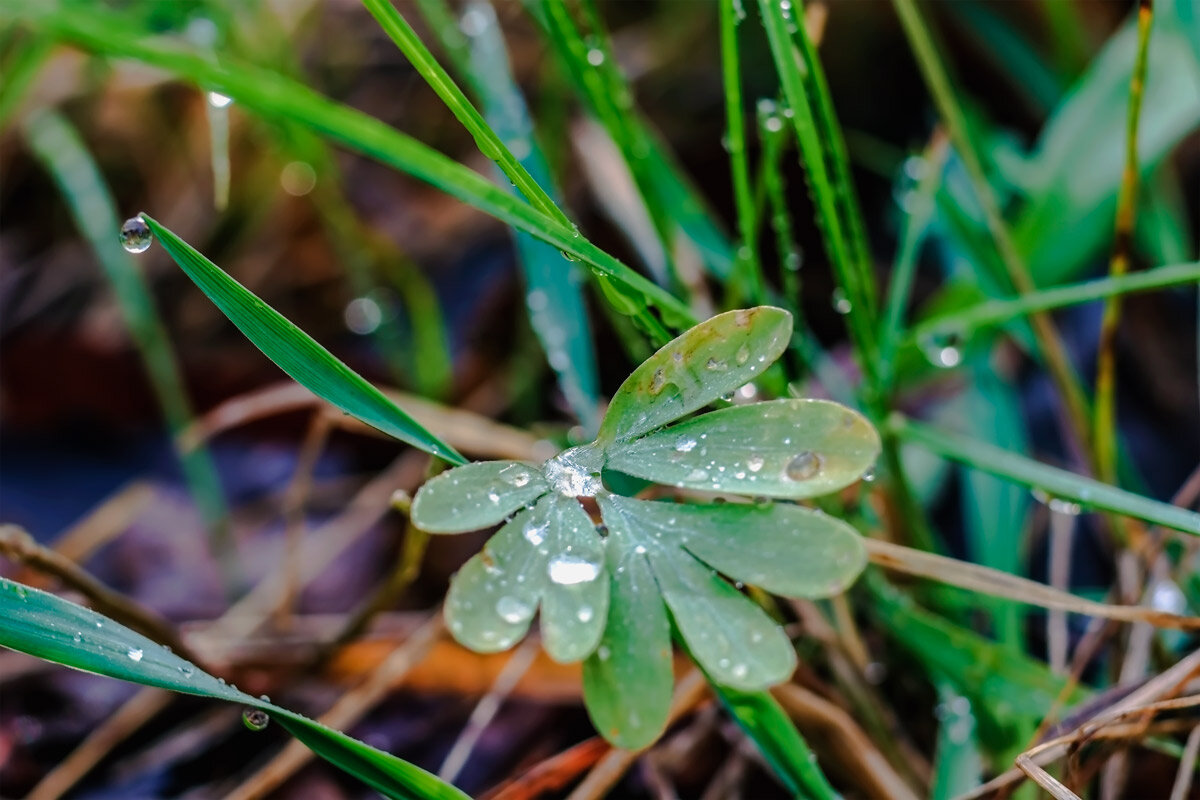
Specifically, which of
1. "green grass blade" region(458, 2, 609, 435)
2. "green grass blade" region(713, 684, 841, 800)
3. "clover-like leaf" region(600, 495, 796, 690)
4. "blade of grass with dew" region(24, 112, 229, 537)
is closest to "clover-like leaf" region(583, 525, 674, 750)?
"clover-like leaf" region(600, 495, 796, 690)

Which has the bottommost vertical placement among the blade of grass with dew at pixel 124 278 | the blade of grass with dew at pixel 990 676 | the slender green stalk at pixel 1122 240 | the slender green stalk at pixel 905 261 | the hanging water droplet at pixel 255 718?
the blade of grass with dew at pixel 990 676

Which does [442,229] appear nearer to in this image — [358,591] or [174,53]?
[358,591]

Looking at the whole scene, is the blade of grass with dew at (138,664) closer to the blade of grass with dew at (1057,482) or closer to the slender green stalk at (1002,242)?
the blade of grass with dew at (1057,482)

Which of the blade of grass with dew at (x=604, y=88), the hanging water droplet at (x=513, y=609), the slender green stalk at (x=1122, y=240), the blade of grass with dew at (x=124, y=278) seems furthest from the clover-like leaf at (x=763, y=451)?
the blade of grass with dew at (x=124, y=278)

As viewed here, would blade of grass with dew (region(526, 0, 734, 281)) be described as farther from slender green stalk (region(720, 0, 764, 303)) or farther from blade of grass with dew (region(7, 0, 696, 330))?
blade of grass with dew (region(7, 0, 696, 330))

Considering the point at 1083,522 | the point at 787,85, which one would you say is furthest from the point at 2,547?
the point at 1083,522

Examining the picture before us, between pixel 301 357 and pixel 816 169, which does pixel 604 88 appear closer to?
pixel 816 169

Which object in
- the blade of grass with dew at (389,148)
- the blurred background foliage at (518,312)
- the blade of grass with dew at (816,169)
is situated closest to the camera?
the blade of grass with dew at (389,148)
